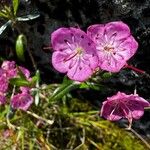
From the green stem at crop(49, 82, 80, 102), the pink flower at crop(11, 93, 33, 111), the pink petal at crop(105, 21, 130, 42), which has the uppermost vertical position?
the pink petal at crop(105, 21, 130, 42)

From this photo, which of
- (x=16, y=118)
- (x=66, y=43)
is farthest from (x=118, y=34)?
(x=16, y=118)

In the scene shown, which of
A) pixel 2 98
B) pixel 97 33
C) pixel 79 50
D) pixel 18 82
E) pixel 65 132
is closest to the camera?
pixel 97 33

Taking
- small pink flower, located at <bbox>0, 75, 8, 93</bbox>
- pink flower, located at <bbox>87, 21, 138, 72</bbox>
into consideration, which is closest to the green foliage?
small pink flower, located at <bbox>0, 75, 8, 93</bbox>

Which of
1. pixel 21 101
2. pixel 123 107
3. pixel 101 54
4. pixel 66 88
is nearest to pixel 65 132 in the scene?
pixel 21 101

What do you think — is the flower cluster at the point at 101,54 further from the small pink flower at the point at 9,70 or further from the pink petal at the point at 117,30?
the small pink flower at the point at 9,70

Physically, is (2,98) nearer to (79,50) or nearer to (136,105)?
(79,50)

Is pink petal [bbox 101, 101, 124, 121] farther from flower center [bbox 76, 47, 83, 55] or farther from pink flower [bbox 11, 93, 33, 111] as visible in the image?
pink flower [bbox 11, 93, 33, 111]

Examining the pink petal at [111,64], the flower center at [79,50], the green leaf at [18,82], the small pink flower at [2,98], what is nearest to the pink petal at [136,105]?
the pink petal at [111,64]

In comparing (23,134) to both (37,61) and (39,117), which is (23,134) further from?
(37,61)
